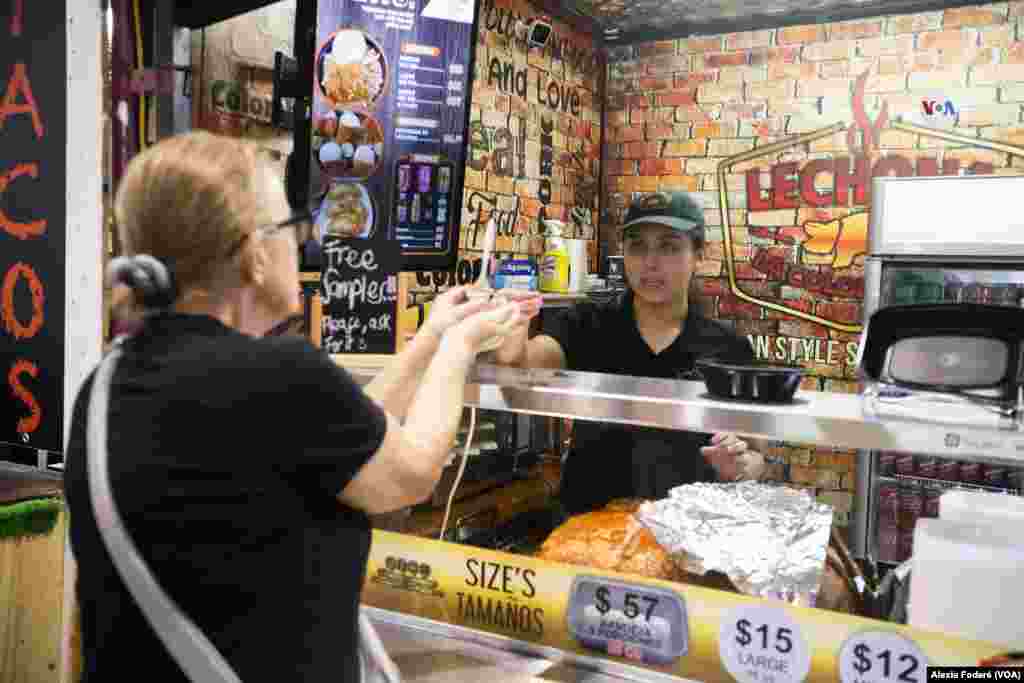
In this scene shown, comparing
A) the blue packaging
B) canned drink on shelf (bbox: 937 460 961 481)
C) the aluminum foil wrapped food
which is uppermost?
the blue packaging

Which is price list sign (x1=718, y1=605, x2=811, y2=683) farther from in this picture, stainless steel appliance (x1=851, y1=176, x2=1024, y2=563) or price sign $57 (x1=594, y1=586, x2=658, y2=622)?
stainless steel appliance (x1=851, y1=176, x2=1024, y2=563)

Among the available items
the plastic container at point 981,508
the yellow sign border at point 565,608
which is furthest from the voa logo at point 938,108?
the yellow sign border at point 565,608

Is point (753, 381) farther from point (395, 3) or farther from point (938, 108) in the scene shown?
point (938, 108)

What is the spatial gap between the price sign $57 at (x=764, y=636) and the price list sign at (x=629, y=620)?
9cm

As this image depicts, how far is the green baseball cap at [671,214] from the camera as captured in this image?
2557 mm

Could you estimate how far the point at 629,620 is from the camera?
1438 mm

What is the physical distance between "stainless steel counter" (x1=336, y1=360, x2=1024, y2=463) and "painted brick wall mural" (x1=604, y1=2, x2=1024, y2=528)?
3098 millimetres

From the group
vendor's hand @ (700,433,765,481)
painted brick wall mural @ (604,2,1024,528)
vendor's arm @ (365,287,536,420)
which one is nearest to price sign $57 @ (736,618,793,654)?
vendor's hand @ (700,433,765,481)

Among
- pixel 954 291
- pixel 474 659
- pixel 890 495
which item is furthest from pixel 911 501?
pixel 474 659

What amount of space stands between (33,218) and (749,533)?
6.49 ft

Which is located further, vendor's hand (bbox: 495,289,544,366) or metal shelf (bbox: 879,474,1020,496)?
metal shelf (bbox: 879,474,1020,496)

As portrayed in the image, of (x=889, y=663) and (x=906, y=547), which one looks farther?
(x=906, y=547)

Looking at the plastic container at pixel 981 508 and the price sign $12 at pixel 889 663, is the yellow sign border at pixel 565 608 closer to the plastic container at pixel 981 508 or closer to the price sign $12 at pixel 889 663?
the price sign $12 at pixel 889 663

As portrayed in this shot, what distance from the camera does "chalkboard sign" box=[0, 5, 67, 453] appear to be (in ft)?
7.16
